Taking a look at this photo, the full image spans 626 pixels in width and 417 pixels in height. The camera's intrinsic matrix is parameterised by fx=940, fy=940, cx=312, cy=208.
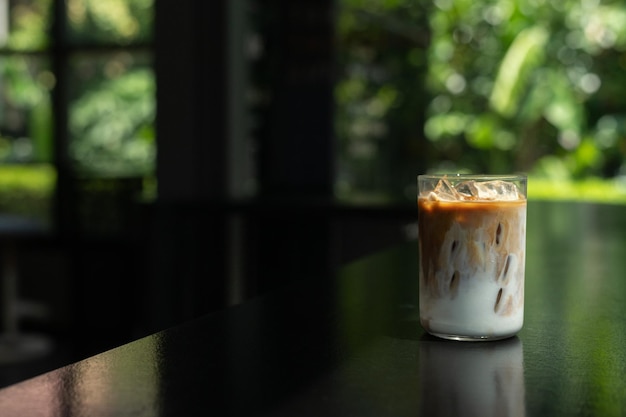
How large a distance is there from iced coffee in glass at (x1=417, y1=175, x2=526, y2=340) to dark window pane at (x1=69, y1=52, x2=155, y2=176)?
4312 millimetres

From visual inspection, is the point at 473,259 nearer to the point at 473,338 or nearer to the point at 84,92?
the point at 473,338

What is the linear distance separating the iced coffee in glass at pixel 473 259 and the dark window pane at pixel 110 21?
435 centimetres

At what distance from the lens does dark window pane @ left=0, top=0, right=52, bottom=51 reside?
5.24 m

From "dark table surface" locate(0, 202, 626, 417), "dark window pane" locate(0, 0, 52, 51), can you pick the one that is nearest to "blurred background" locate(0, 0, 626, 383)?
"dark window pane" locate(0, 0, 52, 51)

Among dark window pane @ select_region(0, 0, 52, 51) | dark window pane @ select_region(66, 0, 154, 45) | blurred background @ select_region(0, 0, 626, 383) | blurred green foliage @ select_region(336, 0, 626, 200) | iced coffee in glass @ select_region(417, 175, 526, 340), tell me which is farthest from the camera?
blurred green foliage @ select_region(336, 0, 626, 200)

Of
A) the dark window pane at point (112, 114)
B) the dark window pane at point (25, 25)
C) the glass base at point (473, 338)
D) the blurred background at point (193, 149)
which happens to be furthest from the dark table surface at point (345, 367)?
the dark window pane at point (25, 25)

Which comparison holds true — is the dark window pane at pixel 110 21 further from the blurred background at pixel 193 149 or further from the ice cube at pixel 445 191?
the ice cube at pixel 445 191

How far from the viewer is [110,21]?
507 cm

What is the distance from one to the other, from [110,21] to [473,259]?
4.55 m

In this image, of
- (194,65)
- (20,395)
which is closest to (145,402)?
(20,395)

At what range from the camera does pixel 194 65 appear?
4.49 metres

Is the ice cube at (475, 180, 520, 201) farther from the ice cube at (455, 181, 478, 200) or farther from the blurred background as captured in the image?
the blurred background

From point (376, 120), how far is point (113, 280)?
5.33ft

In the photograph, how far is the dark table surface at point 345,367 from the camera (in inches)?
23.7
